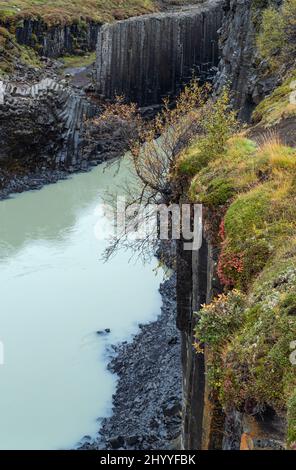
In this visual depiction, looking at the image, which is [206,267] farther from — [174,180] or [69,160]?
[69,160]

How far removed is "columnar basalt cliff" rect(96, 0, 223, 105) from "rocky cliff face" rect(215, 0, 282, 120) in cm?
919

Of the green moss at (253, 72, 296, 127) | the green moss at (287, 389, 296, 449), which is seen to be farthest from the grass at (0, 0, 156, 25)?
the green moss at (287, 389, 296, 449)

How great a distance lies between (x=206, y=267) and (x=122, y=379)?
20.0 feet

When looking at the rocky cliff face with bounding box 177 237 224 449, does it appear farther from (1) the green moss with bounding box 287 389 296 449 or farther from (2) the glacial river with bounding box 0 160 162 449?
(2) the glacial river with bounding box 0 160 162 449

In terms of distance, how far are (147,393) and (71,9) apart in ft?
126

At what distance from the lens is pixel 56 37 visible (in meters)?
41.7

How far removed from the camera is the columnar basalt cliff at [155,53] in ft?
117

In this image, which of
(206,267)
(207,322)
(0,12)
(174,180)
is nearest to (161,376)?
A: (174,180)

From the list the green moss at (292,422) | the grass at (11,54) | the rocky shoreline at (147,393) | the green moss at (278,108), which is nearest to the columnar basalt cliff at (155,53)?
the grass at (11,54)

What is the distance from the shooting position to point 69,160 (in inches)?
1259

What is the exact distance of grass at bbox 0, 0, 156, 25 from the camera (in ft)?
132

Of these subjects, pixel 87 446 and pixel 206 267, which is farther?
pixel 87 446

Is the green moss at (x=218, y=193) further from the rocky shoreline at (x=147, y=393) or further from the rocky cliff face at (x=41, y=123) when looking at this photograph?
the rocky cliff face at (x=41, y=123)

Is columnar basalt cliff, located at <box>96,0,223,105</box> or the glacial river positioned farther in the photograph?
columnar basalt cliff, located at <box>96,0,223,105</box>
